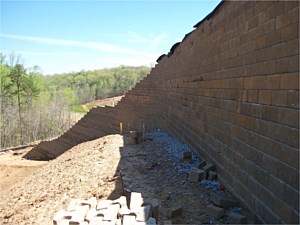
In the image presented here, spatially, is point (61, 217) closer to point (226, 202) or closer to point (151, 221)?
point (151, 221)

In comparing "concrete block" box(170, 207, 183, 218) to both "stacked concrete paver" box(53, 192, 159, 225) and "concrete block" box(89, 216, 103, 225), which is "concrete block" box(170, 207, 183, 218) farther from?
"concrete block" box(89, 216, 103, 225)

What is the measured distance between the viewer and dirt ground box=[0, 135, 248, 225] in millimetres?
4949

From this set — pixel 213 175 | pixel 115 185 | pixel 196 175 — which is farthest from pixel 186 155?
pixel 115 185

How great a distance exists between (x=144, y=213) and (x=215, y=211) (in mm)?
994

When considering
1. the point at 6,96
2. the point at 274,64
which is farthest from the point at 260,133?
the point at 6,96

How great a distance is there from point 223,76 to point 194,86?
83.9 inches

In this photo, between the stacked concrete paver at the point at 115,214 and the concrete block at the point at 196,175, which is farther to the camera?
the concrete block at the point at 196,175

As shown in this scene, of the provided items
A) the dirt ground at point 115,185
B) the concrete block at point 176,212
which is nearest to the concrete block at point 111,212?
the dirt ground at point 115,185

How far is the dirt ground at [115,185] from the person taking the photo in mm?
4949

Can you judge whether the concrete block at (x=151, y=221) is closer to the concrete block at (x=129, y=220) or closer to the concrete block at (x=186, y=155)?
the concrete block at (x=129, y=220)

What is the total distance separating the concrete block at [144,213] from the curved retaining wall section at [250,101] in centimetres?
137

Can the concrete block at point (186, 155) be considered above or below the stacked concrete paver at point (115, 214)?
above

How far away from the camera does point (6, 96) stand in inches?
1396

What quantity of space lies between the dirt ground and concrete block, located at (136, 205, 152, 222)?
272mm
